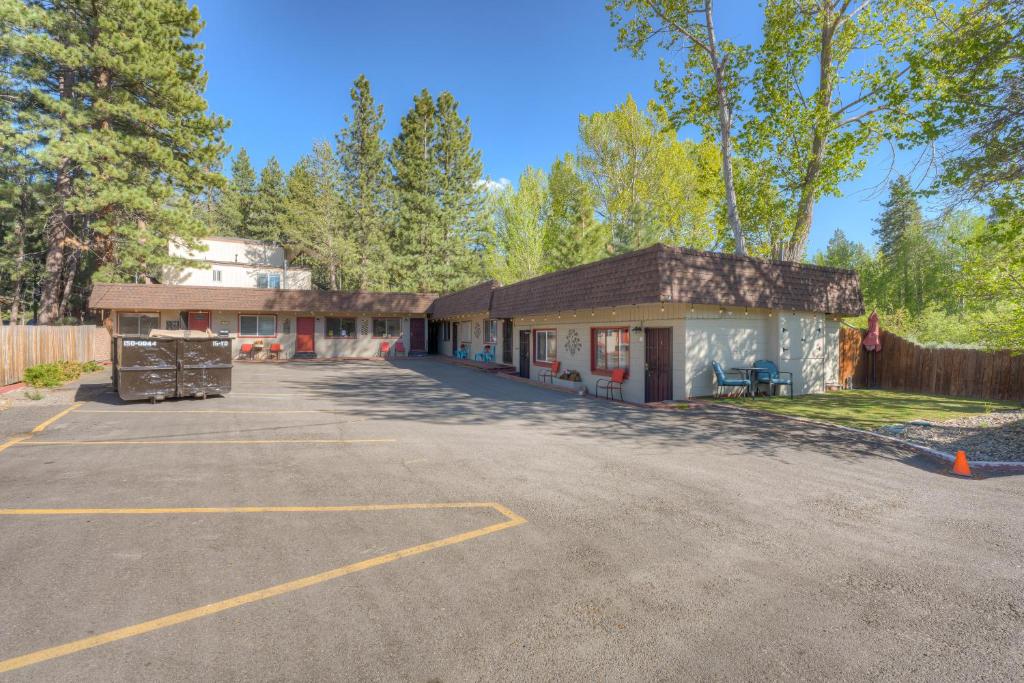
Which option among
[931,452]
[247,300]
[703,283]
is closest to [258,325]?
[247,300]

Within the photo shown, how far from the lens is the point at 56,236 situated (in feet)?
79.5

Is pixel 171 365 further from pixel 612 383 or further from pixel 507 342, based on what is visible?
pixel 507 342

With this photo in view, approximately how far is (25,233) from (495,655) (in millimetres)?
45146

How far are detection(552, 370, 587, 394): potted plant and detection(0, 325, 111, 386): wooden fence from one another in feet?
60.2

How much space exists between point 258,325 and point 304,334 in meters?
2.98

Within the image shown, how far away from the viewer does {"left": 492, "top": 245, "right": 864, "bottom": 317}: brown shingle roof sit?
12.9m

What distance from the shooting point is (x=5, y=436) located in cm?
882

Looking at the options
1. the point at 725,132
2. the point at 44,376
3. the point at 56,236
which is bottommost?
the point at 44,376

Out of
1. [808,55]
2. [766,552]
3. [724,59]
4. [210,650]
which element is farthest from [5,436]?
[808,55]

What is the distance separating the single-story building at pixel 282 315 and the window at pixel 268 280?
726cm

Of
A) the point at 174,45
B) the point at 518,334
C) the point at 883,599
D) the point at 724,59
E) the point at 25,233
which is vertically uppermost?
the point at 174,45

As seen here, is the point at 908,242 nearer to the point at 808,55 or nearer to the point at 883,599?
the point at 808,55

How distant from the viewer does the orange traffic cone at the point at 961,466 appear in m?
7.11

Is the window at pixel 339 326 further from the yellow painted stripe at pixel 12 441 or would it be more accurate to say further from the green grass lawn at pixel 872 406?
the green grass lawn at pixel 872 406
